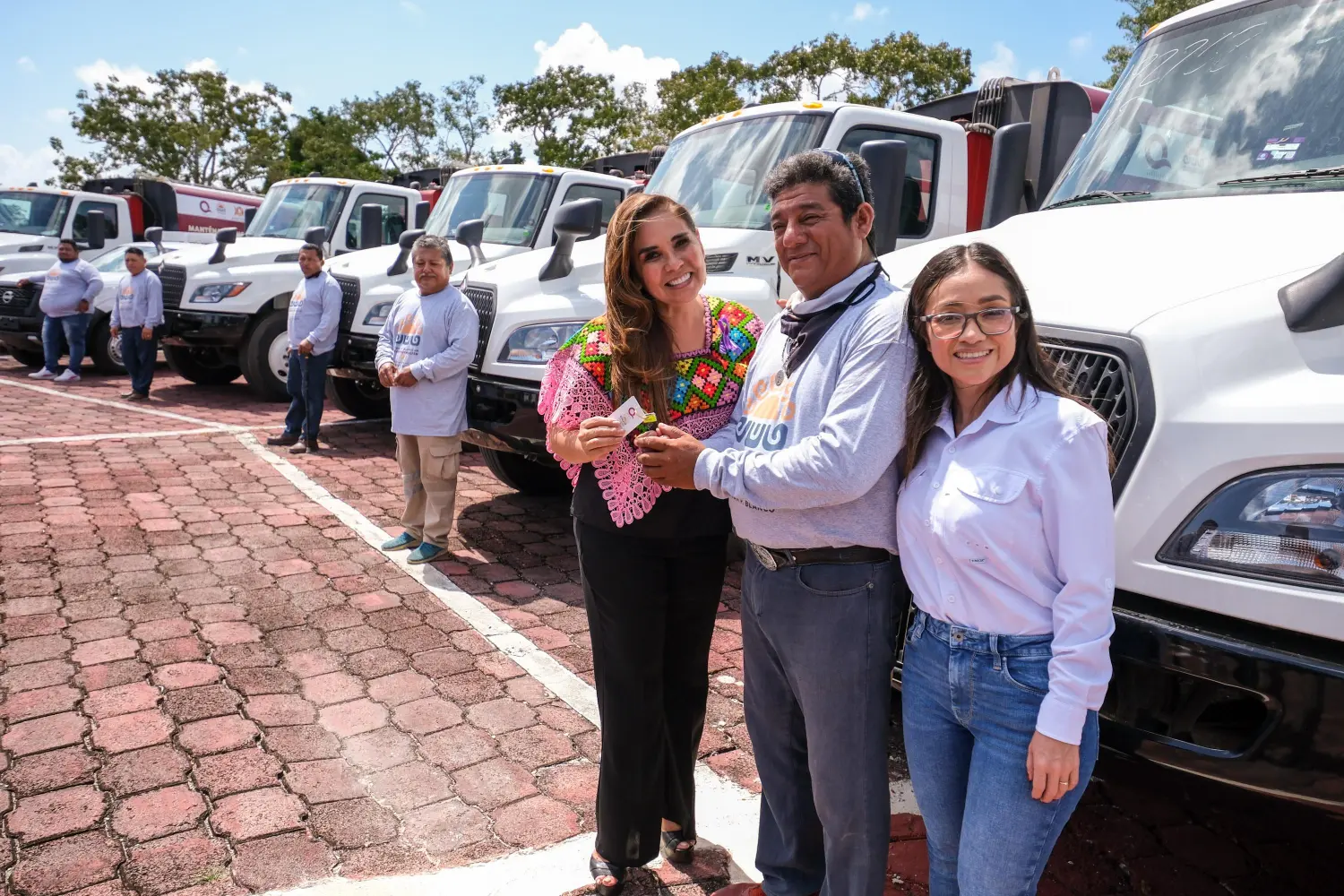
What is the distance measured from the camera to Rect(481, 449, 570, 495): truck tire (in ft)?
22.4

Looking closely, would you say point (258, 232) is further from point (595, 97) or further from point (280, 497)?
point (595, 97)

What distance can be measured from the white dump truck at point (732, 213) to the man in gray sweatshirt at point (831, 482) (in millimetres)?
2883

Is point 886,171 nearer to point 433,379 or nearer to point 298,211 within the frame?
point 433,379

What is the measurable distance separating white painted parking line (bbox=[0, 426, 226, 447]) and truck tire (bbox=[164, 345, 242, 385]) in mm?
3008

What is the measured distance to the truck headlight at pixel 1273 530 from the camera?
6.02 ft

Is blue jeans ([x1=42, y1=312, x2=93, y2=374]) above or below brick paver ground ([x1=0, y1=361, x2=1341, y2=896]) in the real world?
above

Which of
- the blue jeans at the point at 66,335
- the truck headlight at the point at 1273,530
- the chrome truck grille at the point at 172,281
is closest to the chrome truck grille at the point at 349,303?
the chrome truck grille at the point at 172,281

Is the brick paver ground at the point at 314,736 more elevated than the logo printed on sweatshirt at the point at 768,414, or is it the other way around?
the logo printed on sweatshirt at the point at 768,414

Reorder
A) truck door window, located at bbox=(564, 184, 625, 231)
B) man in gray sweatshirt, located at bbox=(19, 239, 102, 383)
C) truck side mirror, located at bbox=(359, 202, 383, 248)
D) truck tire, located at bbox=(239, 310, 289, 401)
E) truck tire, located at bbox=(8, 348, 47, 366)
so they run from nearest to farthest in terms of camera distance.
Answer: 1. truck door window, located at bbox=(564, 184, 625, 231)
2. truck side mirror, located at bbox=(359, 202, 383, 248)
3. truck tire, located at bbox=(239, 310, 289, 401)
4. man in gray sweatshirt, located at bbox=(19, 239, 102, 383)
5. truck tire, located at bbox=(8, 348, 47, 366)

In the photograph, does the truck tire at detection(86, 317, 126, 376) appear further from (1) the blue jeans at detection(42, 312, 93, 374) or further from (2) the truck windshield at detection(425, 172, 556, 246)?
(2) the truck windshield at detection(425, 172, 556, 246)

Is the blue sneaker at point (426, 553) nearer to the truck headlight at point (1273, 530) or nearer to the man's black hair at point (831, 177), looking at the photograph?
the man's black hair at point (831, 177)

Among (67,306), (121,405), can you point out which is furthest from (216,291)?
(67,306)

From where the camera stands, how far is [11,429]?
28.5ft

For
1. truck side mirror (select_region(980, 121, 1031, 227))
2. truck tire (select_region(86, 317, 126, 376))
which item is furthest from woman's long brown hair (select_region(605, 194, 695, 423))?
truck tire (select_region(86, 317, 126, 376))
